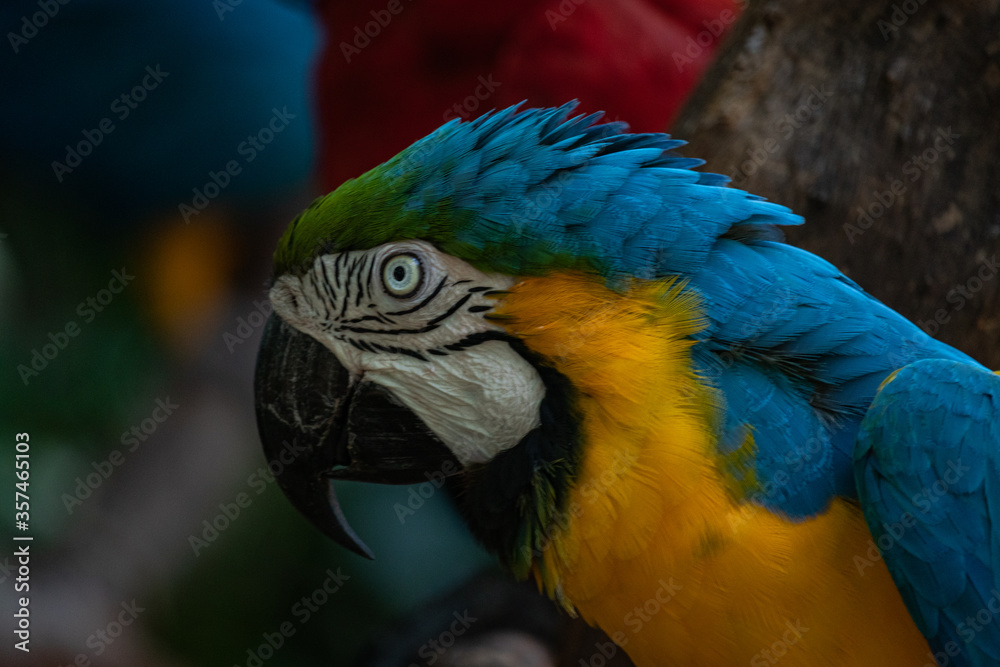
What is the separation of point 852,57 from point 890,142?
0.71ft

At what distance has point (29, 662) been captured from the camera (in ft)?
8.54

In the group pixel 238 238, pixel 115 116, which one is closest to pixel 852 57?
pixel 115 116

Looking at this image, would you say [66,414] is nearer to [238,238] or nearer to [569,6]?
[238,238]

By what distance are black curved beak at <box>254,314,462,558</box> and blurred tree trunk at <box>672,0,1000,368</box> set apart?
3.34ft

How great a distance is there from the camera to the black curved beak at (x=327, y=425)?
1.19 meters
